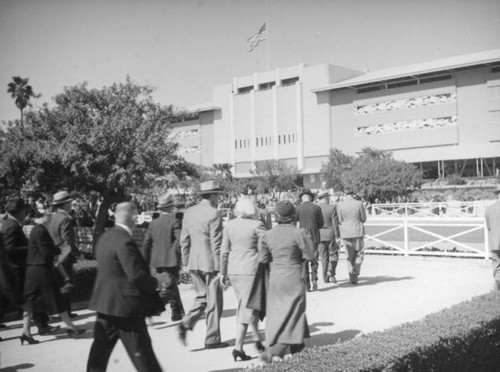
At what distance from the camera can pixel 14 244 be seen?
636cm

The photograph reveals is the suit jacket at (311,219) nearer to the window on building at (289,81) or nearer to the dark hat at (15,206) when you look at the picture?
the dark hat at (15,206)

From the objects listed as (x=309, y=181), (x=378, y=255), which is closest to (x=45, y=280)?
(x=378, y=255)

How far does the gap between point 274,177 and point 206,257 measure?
57844mm

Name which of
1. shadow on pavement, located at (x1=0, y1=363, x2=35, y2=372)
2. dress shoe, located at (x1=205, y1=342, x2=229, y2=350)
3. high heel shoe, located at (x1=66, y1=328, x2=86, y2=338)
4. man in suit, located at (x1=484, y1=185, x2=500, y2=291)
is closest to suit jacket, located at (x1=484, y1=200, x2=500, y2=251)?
man in suit, located at (x1=484, y1=185, x2=500, y2=291)

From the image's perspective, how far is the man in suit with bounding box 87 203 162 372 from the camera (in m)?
4.12

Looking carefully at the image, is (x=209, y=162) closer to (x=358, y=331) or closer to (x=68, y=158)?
(x=68, y=158)

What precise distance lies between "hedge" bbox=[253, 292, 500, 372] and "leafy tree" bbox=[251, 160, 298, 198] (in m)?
57.0

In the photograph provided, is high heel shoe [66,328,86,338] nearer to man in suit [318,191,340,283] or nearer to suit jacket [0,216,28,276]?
suit jacket [0,216,28,276]

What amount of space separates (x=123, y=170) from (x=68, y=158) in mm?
1729

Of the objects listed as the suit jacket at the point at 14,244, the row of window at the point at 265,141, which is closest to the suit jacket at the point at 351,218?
the suit jacket at the point at 14,244

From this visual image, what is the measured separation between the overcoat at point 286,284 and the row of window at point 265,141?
6508 cm

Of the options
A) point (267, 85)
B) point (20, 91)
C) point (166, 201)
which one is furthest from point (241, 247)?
point (267, 85)

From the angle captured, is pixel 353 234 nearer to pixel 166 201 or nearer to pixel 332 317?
pixel 332 317

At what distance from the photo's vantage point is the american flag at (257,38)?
59.2 metres
